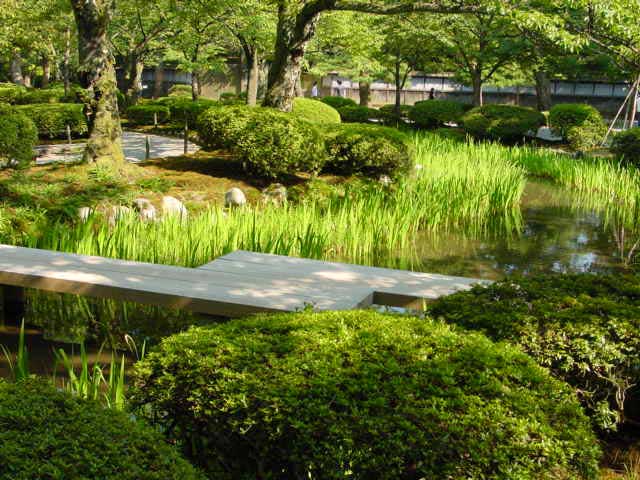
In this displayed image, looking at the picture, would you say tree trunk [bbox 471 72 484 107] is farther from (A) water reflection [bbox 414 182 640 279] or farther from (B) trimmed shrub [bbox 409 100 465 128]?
(A) water reflection [bbox 414 182 640 279]

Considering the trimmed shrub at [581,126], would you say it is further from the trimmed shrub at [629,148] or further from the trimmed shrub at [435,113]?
the trimmed shrub at [435,113]

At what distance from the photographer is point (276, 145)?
10281 mm

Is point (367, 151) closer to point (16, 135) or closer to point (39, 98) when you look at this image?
point (16, 135)

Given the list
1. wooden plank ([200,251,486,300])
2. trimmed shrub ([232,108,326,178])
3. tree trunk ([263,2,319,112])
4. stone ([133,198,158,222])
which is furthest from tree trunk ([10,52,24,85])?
wooden plank ([200,251,486,300])

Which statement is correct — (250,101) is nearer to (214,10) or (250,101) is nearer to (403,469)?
(214,10)

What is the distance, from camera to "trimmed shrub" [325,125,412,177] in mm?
10969

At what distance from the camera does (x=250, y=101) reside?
2314 centimetres

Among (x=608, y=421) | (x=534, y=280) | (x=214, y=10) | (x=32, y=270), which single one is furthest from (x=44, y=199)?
(x=214, y=10)

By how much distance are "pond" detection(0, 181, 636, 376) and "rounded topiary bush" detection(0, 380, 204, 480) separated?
2.88 metres

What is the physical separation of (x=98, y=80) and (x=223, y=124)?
190 cm

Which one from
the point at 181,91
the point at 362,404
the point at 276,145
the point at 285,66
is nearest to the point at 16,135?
the point at 276,145

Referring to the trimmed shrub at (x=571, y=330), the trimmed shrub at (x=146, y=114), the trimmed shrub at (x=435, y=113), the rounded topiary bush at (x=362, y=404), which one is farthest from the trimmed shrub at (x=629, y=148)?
the rounded topiary bush at (x=362, y=404)

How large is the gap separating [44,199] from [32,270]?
325 cm

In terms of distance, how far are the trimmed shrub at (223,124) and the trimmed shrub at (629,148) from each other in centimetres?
877
